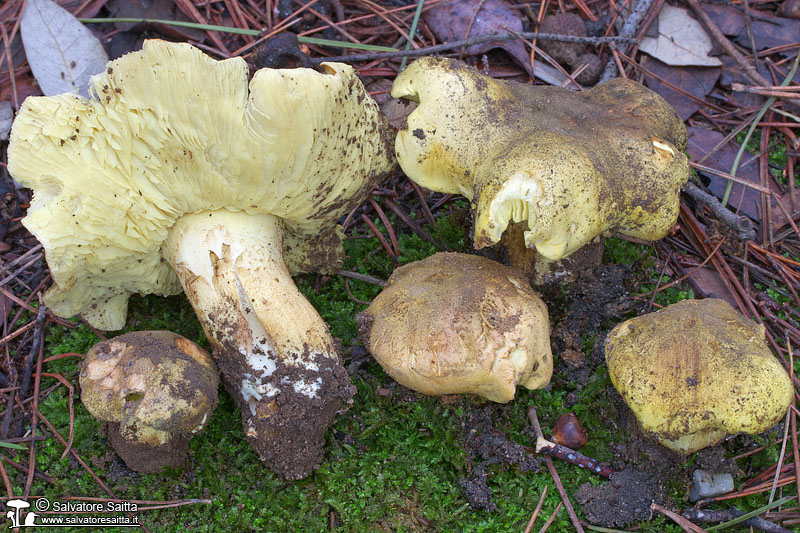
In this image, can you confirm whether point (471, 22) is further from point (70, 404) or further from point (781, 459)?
point (70, 404)

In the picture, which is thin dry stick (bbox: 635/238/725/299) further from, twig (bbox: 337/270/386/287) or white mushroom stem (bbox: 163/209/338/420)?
white mushroom stem (bbox: 163/209/338/420)

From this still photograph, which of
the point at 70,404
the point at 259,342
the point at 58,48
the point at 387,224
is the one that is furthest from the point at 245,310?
the point at 58,48

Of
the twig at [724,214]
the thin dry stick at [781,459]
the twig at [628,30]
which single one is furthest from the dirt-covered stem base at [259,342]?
the twig at [628,30]

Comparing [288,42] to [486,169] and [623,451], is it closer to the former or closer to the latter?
[486,169]

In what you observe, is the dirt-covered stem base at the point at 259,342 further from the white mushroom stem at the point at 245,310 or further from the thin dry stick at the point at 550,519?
the thin dry stick at the point at 550,519

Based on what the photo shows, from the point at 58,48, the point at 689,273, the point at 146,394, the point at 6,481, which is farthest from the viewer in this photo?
the point at 58,48
